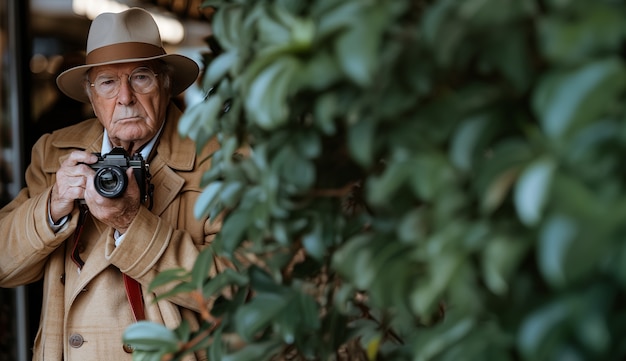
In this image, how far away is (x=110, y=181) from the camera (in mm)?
1978

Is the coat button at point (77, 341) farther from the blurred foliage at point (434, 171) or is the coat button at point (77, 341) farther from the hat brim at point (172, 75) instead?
the blurred foliage at point (434, 171)

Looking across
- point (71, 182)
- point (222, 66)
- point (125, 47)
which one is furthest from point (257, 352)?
point (125, 47)

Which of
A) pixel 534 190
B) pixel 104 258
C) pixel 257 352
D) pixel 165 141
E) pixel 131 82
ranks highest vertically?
pixel 131 82

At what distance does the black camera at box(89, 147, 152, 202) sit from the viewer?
6.42 ft

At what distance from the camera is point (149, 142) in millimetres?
2230

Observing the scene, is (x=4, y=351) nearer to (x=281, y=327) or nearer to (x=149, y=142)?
(x=149, y=142)

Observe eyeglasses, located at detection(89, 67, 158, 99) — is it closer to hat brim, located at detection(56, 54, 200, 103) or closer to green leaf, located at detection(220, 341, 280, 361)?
hat brim, located at detection(56, 54, 200, 103)

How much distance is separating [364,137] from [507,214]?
0.51 ft

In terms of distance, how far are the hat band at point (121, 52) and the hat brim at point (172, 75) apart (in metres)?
0.02

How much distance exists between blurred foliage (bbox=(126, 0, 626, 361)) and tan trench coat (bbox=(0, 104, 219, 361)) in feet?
3.10

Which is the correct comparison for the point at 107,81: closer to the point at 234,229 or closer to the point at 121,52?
the point at 121,52

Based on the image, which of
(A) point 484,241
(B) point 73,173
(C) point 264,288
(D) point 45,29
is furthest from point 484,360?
(D) point 45,29

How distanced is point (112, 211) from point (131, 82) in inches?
15.4

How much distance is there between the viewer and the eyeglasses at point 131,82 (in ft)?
7.16
